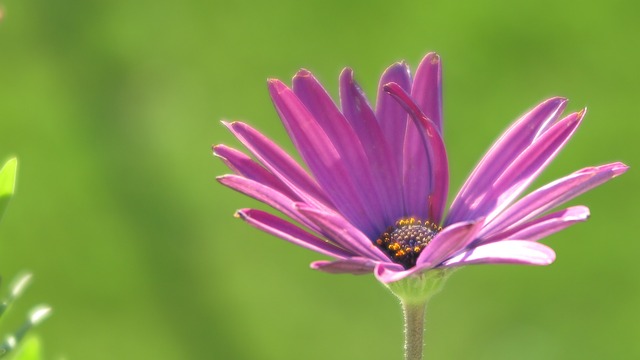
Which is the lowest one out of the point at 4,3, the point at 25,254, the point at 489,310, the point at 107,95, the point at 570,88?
the point at 489,310

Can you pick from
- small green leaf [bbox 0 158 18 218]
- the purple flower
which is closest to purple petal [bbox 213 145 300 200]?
the purple flower

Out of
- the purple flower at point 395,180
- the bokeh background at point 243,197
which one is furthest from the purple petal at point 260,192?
the bokeh background at point 243,197

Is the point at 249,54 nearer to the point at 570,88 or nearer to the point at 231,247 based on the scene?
the point at 231,247

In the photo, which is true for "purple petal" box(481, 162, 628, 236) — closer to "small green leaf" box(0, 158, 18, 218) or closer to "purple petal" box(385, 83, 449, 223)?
"purple petal" box(385, 83, 449, 223)

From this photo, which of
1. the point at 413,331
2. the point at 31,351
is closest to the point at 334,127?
the point at 413,331

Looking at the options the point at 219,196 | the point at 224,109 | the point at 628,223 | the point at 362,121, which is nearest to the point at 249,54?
the point at 224,109
